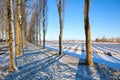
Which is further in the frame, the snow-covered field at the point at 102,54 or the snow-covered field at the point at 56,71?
the snow-covered field at the point at 102,54

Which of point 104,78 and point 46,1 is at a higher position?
point 46,1

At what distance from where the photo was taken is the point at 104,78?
750 cm

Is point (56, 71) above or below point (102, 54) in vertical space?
above

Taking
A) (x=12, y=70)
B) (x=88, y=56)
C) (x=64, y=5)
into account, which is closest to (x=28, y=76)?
(x=12, y=70)

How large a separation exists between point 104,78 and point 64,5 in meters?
12.1

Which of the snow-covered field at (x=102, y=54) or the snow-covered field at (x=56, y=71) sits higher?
the snow-covered field at (x=56, y=71)

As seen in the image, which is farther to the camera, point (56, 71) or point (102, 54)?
point (102, 54)

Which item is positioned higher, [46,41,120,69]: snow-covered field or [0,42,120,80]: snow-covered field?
[0,42,120,80]: snow-covered field

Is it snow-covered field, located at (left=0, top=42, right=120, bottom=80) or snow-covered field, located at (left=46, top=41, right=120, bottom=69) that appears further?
snow-covered field, located at (left=46, top=41, right=120, bottom=69)

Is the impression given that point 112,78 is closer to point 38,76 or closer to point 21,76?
point 38,76

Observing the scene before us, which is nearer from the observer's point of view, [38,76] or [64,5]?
[38,76]

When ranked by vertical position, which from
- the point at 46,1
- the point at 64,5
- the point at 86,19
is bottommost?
the point at 86,19

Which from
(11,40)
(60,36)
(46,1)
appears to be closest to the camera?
(11,40)

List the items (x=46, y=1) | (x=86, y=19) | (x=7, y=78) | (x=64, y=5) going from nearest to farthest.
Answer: (x=7, y=78)
(x=86, y=19)
(x=64, y=5)
(x=46, y=1)
